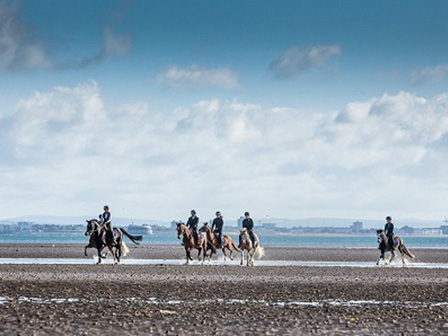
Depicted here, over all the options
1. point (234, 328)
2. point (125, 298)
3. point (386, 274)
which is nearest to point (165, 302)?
point (125, 298)

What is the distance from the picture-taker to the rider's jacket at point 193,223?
151 feet

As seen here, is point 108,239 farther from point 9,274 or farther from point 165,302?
point 165,302

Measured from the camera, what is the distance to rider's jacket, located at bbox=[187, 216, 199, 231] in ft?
151

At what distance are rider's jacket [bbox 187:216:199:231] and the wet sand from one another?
12.5 metres

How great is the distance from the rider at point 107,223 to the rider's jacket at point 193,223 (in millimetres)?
4163

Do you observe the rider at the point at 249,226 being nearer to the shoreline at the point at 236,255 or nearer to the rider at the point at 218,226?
the rider at the point at 218,226

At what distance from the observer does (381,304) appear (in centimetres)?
2170

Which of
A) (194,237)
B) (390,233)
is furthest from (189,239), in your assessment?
(390,233)

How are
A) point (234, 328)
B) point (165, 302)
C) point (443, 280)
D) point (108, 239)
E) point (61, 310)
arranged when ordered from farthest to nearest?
point (108, 239) → point (443, 280) → point (165, 302) → point (61, 310) → point (234, 328)

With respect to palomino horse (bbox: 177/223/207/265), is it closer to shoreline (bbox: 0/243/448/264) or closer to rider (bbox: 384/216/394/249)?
shoreline (bbox: 0/243/448/264)

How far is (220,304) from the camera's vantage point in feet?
69.6

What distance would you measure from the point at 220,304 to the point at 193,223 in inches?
978

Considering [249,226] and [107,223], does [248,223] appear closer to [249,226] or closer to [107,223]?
[249,226]

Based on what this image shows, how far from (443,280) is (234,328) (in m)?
17.9
